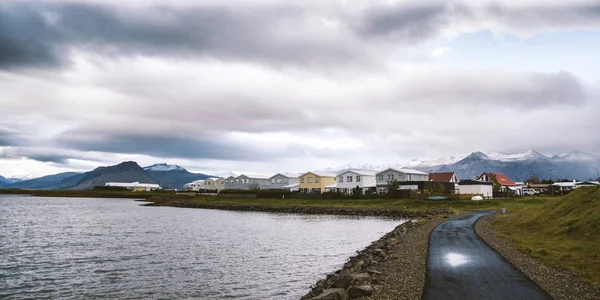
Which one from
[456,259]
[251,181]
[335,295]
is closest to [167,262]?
[335,295]

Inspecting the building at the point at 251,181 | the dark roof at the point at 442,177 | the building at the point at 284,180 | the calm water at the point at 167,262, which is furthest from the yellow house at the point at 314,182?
the calm water at the point at 167,262

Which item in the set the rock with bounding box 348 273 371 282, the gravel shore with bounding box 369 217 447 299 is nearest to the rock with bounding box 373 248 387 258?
the gravel shore with bounding box 369 217 447 299

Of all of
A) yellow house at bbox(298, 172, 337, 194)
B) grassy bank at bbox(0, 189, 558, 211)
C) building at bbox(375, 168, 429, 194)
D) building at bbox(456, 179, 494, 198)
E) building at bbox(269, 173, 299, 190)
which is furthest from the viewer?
building at bbox(269, 173, 299, 190)

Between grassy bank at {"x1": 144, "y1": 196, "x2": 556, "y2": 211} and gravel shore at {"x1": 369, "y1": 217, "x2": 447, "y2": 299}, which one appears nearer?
gravel shore at {"x1": 369, "y1": 217, "x2": 447, "y2": 299}

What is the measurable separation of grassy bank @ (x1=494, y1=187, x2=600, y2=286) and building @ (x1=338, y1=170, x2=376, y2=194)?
263 feet

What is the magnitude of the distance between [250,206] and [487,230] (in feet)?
262

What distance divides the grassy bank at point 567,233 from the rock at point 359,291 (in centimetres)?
1012

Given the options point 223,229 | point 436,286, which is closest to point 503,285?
point 436,286

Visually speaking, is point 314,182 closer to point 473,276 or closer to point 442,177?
point 442,177

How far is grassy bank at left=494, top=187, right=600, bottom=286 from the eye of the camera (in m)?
23.2

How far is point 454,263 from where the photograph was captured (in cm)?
2352

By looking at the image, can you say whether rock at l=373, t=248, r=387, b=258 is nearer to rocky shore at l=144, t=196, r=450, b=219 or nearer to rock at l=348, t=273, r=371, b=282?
rock at l=348, t=273, r=371, b=282

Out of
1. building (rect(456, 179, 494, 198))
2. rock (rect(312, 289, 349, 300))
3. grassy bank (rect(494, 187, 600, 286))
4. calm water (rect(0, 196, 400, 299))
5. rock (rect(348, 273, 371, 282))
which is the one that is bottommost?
calm water (rect(0, 196, 400, 299))

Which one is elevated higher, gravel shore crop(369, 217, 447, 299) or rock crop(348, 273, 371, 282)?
rock crop(348, 273, 371, 282)
